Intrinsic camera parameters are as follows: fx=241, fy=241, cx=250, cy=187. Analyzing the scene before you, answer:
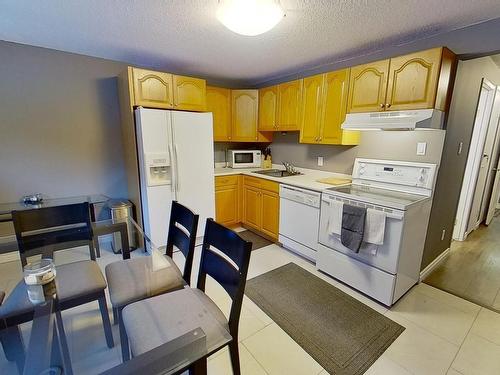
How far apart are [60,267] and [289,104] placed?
2880 mm

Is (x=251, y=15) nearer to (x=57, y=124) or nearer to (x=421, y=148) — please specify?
(x=421, y=148)

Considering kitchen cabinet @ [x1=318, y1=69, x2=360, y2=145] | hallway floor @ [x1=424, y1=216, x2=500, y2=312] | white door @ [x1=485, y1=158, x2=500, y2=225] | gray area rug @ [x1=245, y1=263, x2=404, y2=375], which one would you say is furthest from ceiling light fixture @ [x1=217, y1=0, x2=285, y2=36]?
white door @ [x1=485, y1=158, x2=500, y2=225]

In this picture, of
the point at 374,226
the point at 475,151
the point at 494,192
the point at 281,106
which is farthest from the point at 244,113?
the point at 494,192

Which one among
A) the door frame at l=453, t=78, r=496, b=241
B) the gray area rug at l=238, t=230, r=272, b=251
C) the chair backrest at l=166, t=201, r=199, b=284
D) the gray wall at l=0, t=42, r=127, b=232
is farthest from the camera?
the gray area rug at l=238, t=230, r=272, b=251

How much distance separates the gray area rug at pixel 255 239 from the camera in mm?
3119

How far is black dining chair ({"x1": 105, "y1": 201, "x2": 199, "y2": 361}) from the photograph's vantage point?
1.37 metres

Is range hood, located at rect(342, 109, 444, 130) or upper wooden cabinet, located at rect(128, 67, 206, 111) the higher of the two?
upper wooden cabinet, located at rect(128, 67, 206, 111)

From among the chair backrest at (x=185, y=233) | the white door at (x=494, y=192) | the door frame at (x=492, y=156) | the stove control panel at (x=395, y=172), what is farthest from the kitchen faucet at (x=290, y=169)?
the white door at (x=494, y=192)

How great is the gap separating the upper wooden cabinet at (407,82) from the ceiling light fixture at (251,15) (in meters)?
1.29

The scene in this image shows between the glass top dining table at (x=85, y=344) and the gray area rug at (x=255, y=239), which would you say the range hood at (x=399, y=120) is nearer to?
the gray area rug at (x=255, y=239)

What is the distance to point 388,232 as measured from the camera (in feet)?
6.27

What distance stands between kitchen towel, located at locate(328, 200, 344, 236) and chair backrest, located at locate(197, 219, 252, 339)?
4.24 feet

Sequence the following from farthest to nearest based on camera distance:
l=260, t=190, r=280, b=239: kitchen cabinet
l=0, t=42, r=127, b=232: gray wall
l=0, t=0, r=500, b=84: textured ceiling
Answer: l=260, t=190, r=280, b=239: kitchen cabinet → l=0, t=42, r=127, b=232: gray wall → l=0, t=0, r=500, b=84: textured ceiling

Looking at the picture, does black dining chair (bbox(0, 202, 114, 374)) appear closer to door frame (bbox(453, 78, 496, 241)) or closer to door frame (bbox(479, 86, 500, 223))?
door frame (bbox(453, 78, 496, 241))
